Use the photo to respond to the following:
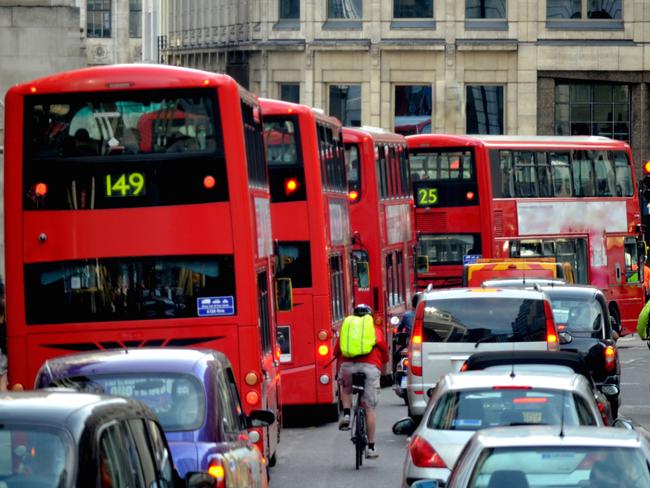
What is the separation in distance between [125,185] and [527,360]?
401 centimetres

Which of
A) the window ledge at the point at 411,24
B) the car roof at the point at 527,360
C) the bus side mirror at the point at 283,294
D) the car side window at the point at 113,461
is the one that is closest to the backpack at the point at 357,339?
the bus side mirror at the point at 283,294

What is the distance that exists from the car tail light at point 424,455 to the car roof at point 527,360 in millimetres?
2856

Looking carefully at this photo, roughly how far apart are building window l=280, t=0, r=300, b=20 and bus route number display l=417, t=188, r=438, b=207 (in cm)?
2394

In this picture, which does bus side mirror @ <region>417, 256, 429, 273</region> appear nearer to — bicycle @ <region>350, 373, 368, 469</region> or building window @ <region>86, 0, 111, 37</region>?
bicycle @ <region>350, 373, 368, 469</region>

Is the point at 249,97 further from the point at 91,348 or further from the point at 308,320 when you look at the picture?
the point at 308,320

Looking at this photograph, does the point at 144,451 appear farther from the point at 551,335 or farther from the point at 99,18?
the point at 99,18

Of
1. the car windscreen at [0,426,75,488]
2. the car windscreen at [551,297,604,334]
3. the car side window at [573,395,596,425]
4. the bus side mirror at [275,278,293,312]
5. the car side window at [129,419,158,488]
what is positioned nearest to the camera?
the car windscreen at [0,426,75,488]

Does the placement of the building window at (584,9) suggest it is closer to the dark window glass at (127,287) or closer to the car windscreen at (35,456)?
the dark window glass at (127,287)

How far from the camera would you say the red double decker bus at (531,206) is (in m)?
40.2

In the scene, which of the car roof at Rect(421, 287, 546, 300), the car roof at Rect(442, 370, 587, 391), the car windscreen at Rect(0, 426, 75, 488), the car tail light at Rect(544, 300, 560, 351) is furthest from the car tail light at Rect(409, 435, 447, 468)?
the car roof at Rect(421, 287, 546, 300)

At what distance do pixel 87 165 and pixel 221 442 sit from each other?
556 cm

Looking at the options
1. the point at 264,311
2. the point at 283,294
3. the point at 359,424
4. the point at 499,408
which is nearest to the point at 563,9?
the point at 283,294

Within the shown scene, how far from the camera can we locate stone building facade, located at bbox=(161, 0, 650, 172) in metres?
62.8

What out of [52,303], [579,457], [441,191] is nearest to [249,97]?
[52,303]
